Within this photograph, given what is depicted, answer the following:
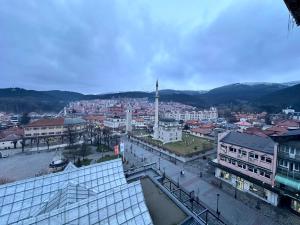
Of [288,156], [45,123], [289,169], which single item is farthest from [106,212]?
[45,123]

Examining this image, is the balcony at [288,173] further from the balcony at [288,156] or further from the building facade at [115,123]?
the building facade at [115,123]

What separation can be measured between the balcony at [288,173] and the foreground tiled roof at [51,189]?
19.8m

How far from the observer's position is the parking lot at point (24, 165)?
3462cm

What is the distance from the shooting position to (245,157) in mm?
27156

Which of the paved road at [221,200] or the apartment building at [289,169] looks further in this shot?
the apartment building at [289,169]

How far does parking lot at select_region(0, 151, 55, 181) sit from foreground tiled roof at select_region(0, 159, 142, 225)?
21896 mm

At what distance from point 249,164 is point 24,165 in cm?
4390

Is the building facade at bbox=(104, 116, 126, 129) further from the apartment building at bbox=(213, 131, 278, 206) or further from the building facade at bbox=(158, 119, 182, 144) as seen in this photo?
the apartment building at bbox=(213, 131, 278, 206)

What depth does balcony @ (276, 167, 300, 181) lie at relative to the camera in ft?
70.4

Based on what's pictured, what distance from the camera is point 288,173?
877 inches

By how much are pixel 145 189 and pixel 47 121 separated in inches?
2428

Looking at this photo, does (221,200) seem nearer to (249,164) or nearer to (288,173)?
(249,164)

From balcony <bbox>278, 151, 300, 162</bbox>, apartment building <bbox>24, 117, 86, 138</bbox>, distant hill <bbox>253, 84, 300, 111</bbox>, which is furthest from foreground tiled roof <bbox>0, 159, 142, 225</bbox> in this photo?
distant hill <bbox>253, 84, 300, 111</bbox>

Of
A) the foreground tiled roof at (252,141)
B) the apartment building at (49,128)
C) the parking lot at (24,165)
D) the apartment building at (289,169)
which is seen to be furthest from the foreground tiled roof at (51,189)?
the apartment building at (49,128)
